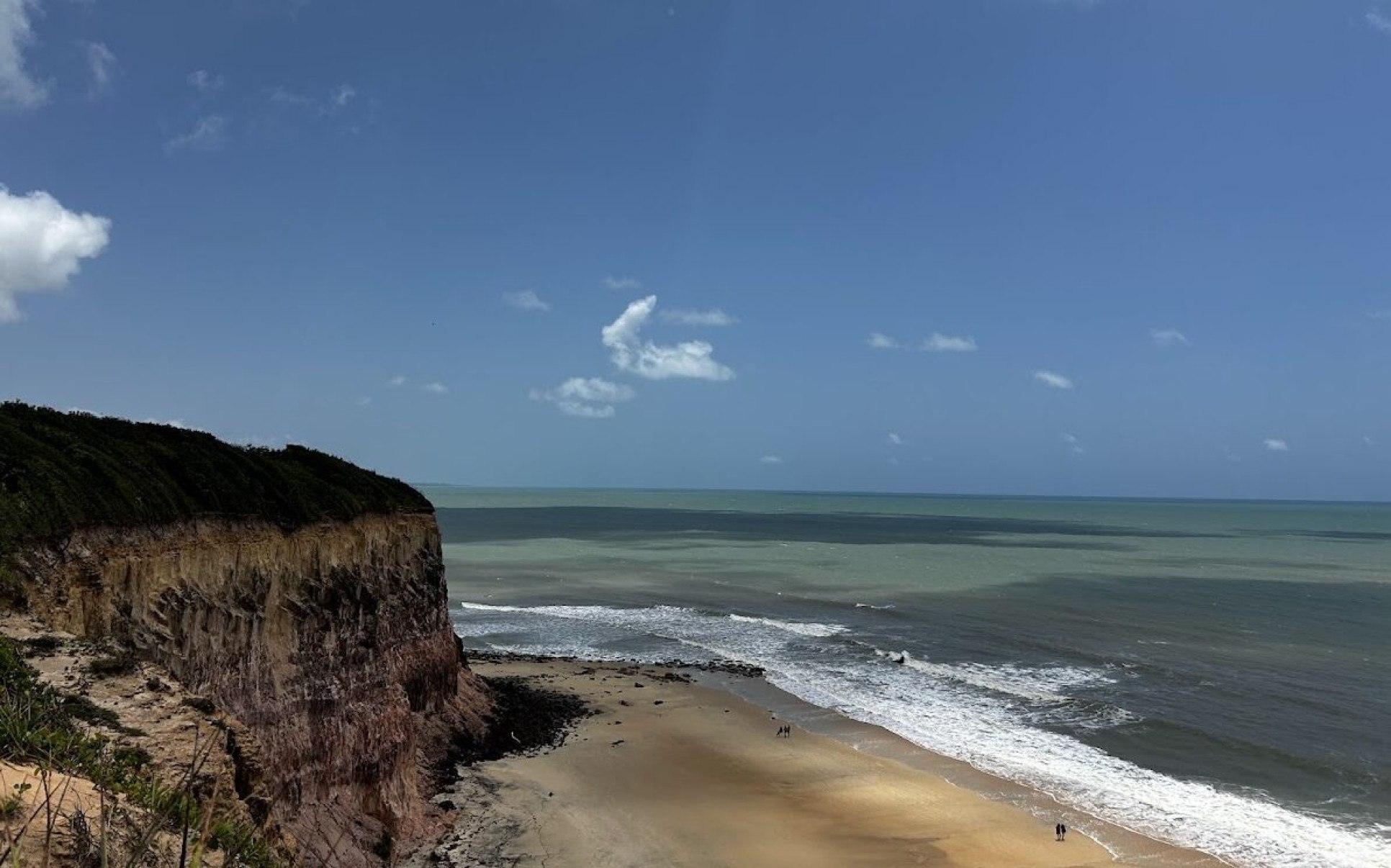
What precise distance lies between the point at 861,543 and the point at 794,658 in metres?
79.6

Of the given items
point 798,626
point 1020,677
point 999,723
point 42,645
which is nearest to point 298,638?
point 42,645

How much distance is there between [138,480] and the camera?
1738 cm

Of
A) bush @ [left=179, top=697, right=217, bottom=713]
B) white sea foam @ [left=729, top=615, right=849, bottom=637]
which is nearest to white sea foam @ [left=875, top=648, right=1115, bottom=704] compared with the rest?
white sea foam @ [left=729, top=615, right=849, bottom=637]

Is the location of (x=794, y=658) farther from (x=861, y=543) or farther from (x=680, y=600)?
(x=861, y=543)

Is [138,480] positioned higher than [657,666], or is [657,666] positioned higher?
[138,480]

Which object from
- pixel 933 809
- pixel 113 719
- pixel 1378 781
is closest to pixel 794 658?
pixel 933 809

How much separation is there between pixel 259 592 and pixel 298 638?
5.14 ft

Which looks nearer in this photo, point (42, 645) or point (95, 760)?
point (95, 760)

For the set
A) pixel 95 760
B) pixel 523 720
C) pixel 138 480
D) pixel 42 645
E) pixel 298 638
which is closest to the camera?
pixel 95 760

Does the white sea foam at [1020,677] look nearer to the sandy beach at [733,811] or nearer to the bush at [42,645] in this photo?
the sandy beach at [733,811]

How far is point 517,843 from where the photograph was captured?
2172 cm

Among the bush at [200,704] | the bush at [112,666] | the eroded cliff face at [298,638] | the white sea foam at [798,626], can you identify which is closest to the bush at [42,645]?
the bush at [112,666]

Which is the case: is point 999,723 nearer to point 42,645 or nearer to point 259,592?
point 259,592

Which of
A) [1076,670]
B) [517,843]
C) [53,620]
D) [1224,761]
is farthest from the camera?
[1076,670]
